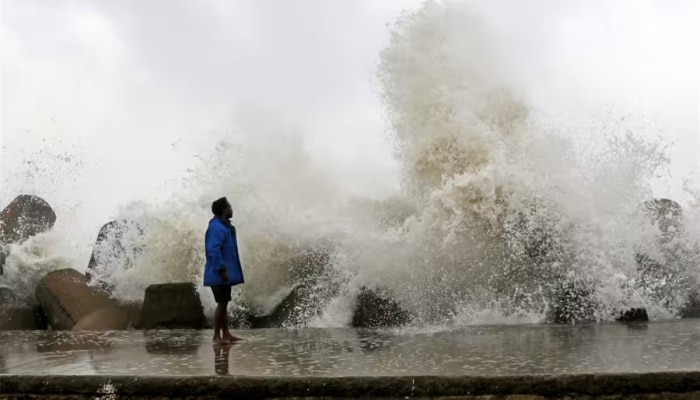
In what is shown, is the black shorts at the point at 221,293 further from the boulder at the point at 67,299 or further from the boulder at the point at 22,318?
the boulder at the point at 22,318

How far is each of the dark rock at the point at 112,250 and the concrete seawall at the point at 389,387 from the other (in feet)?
21.4

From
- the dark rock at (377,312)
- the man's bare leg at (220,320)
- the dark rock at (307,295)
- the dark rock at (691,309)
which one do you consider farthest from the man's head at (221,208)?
the dark rock at (691,309)

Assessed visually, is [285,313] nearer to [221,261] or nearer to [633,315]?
[221,261]

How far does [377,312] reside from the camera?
7441 mm

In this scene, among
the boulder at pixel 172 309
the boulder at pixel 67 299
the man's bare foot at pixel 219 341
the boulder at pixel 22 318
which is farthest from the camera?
the boulder at pixel 22 318

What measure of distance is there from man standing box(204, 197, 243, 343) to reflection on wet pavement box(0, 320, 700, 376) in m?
0.30

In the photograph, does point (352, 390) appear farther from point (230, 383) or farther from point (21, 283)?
point (21, 283)

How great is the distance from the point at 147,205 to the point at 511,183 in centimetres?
550

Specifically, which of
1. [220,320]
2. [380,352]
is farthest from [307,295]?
[380,352]

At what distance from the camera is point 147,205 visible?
11.0 meters

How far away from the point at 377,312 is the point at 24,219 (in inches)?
283

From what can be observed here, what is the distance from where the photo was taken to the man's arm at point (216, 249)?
5.58m

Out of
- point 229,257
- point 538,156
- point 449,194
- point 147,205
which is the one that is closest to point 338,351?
point 229,257

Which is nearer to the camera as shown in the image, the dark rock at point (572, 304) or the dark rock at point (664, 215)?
the dark rock at point (572, 304)
